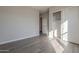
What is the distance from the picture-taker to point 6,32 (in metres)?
6.30

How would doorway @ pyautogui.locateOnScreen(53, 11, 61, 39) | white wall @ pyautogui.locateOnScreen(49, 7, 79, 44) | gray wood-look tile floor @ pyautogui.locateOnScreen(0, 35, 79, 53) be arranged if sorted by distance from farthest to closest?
1. doorway @ pyautogui.locateOnScreen(53, 11, 61, 39)
2. white wall @ pyautogui.locateOnScreen(49, 7, 79, 44)
3. gray wood-look tile floor @ pyautogui.locateOnScreen(0, 35, 79, 53)

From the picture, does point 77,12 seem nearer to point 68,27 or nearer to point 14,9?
point 68,27

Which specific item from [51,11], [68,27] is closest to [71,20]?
[68,27]

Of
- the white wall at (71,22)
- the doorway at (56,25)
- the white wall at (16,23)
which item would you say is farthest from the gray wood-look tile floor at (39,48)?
the doorway at (56,25)

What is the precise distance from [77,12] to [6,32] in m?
4.46

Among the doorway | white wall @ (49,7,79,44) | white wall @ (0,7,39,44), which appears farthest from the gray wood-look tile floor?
the doorway

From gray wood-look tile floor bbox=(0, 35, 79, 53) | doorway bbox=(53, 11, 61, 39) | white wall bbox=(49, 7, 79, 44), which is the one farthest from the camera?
doorway bbox=(53, 11, 61, 39)

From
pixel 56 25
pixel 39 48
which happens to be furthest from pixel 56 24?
pixel 39 48

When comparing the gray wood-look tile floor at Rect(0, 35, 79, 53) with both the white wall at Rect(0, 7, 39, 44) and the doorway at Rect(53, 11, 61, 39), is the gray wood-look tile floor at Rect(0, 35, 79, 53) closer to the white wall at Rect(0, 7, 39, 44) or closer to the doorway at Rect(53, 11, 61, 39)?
the white wall at Rect(0, 7, 39, 44)

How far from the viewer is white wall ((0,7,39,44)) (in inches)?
240

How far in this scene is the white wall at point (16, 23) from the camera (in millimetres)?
6090

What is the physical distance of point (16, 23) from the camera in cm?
722

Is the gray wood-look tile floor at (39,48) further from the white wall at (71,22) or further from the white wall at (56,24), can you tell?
the white wall at (56,24)
